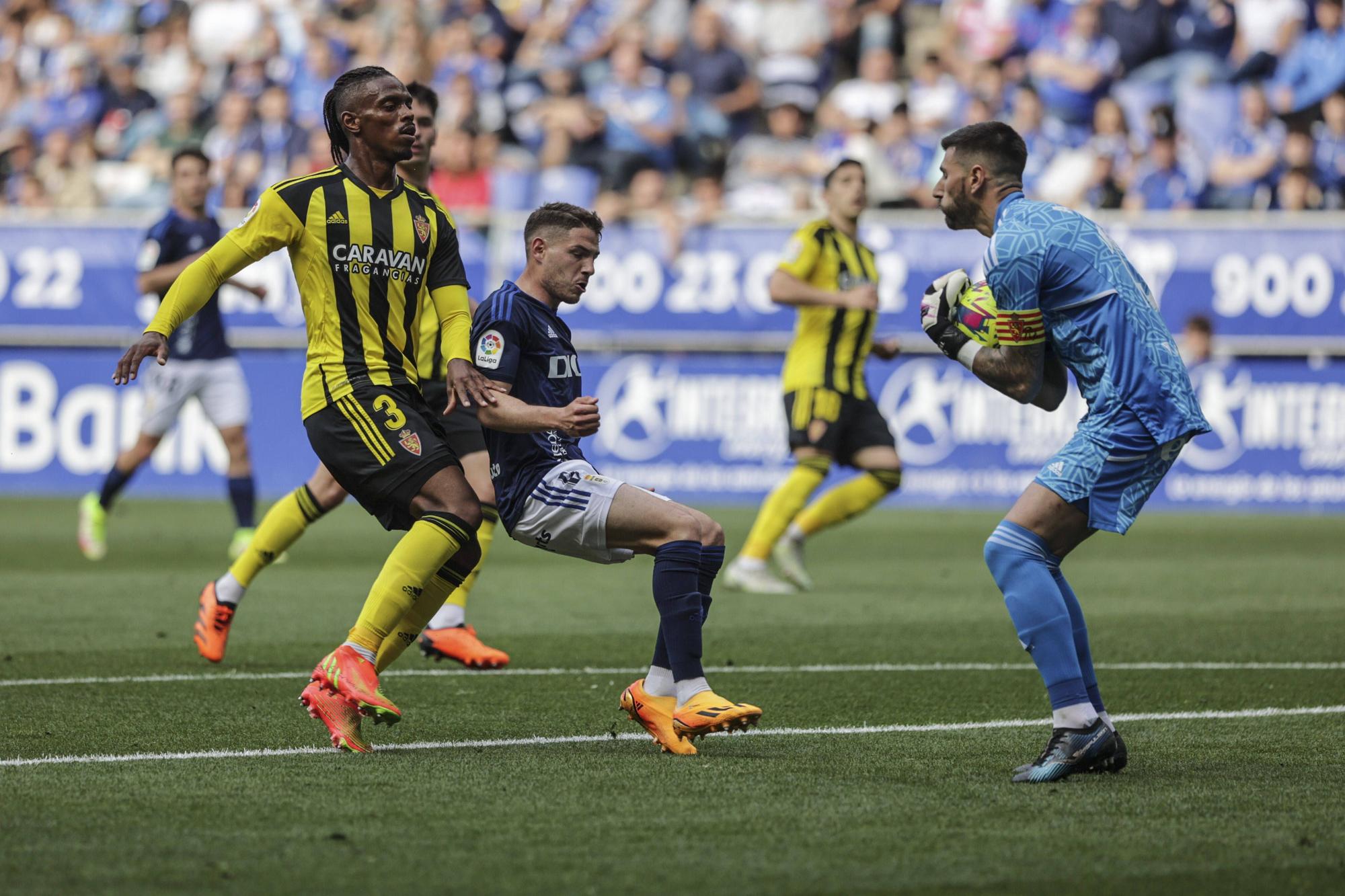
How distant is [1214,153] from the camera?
18906 millimetres

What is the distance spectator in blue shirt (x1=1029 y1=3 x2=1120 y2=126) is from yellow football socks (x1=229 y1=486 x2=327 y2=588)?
13545 mm

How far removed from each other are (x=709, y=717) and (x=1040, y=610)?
1037 millimetres

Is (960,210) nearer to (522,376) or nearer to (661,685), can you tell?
(522,376)

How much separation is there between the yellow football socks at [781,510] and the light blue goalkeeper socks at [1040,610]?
576cm

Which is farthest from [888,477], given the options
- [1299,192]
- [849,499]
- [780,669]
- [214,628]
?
[1299,192]

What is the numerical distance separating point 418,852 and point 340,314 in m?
2.22

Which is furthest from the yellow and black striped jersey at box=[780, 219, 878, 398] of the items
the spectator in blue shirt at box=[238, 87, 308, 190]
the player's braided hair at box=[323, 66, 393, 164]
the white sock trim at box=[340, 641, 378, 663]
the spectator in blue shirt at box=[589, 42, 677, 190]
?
the spectator in blue shirt at box=[238, 87, 308, 190]

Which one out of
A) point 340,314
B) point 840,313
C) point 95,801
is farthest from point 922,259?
point 95,801

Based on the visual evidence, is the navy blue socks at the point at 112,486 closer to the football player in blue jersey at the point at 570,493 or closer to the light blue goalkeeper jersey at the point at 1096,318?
the football player in blue jersey at the point at 570,493

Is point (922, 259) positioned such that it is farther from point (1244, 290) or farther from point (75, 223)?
point (75, 223)

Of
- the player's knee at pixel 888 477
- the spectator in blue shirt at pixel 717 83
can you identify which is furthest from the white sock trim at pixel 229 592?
the spectator in blue shirt at pixel 717 83

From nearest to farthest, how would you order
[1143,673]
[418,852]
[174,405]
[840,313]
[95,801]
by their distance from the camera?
1. [418,852]
2. [95,801]
3. [1143,673]
4. [840,313]
5. [174,405]

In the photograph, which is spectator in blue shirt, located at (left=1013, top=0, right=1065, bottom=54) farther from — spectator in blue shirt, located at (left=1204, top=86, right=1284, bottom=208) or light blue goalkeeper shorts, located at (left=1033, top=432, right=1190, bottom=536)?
light blue goalkeeper shorts, located at (left=1033, top=432, right=1190, bottom=536)

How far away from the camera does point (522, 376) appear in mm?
6000
